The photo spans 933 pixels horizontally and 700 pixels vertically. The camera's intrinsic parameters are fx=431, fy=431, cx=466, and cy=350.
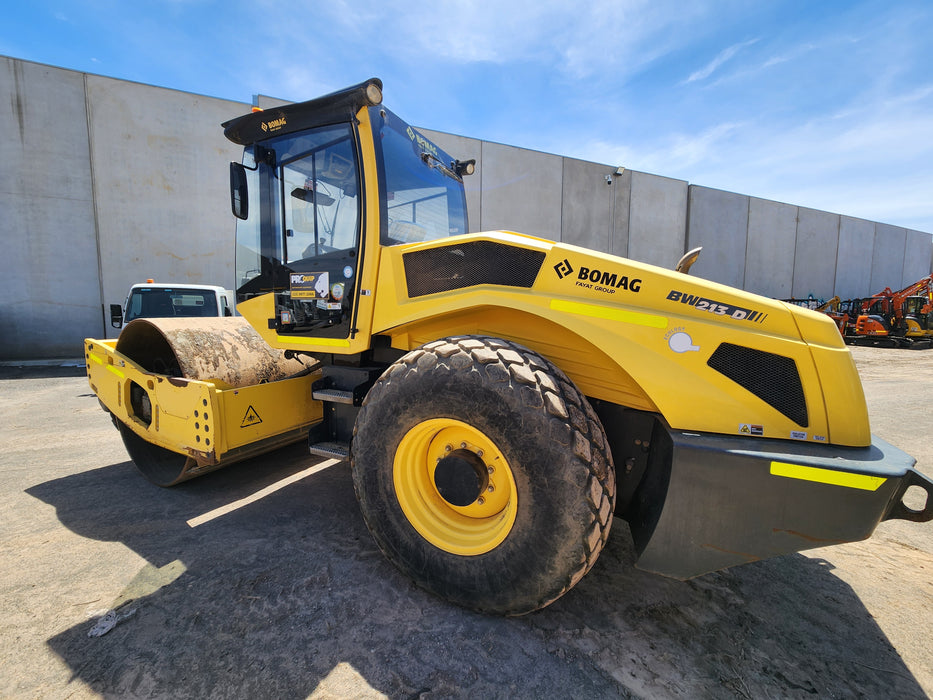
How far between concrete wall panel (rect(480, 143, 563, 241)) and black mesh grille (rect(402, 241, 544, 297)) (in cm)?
1433

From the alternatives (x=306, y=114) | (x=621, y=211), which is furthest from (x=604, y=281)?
(x=621, y=211)

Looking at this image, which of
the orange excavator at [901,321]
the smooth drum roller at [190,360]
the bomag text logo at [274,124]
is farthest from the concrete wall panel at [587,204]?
the bomag text logo at [274,124]

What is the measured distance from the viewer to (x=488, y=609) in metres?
1.92

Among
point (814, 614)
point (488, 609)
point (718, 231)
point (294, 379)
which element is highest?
point (718, 231)

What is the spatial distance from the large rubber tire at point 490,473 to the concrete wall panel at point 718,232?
76.0 feet

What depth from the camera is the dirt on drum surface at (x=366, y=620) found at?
5.47ft

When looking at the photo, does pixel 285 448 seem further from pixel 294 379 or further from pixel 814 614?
pixel 814 614

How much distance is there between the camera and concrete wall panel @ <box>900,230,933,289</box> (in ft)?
98.5

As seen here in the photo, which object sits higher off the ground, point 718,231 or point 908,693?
point 718,231

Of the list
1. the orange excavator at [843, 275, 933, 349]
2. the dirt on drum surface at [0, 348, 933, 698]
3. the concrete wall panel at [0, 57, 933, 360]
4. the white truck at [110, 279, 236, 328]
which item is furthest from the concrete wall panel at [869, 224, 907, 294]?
the white truck at [110, 279, 236, 328]

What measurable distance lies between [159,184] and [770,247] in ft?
93.4

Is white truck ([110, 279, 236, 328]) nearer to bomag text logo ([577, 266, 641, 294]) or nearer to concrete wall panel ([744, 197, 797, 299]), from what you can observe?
bomag text logo ([577, 266, 641, 294])

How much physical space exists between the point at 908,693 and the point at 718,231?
82.3ft

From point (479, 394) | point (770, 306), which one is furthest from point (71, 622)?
point (770, 306)
